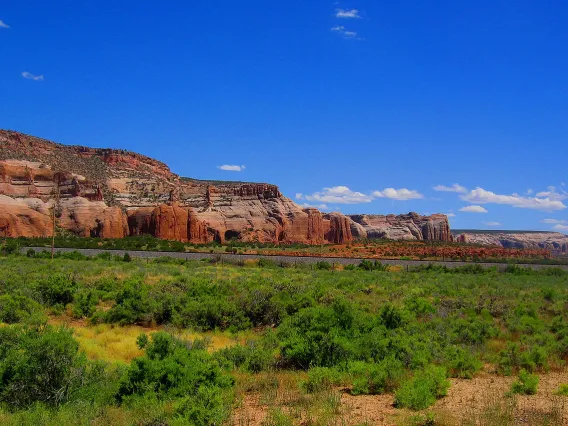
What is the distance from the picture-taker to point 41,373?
23.9 ft

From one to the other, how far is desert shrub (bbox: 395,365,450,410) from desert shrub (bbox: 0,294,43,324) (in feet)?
29.9

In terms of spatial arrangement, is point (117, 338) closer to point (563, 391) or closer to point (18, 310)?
point (18, 310)

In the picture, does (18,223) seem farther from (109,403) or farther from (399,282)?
(109,403)

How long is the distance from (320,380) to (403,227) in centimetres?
15133

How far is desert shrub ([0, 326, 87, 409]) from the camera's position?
7.11 m

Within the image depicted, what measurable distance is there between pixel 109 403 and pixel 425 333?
7573 millimetres

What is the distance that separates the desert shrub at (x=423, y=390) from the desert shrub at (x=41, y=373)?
16.0ft

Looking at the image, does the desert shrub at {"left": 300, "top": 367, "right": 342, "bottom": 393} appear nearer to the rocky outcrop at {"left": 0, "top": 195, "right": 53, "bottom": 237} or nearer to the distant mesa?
the distant mesa

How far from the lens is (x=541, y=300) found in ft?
65.7

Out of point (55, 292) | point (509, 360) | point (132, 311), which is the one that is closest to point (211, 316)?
point (132, 311)

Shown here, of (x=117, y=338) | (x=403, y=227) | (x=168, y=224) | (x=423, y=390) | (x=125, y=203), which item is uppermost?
(x=125, y=203)

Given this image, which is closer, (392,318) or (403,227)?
(392,318)

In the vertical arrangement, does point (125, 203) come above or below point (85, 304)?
above

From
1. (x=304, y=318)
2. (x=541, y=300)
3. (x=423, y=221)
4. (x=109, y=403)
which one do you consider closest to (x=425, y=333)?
(x=304, y=318)
